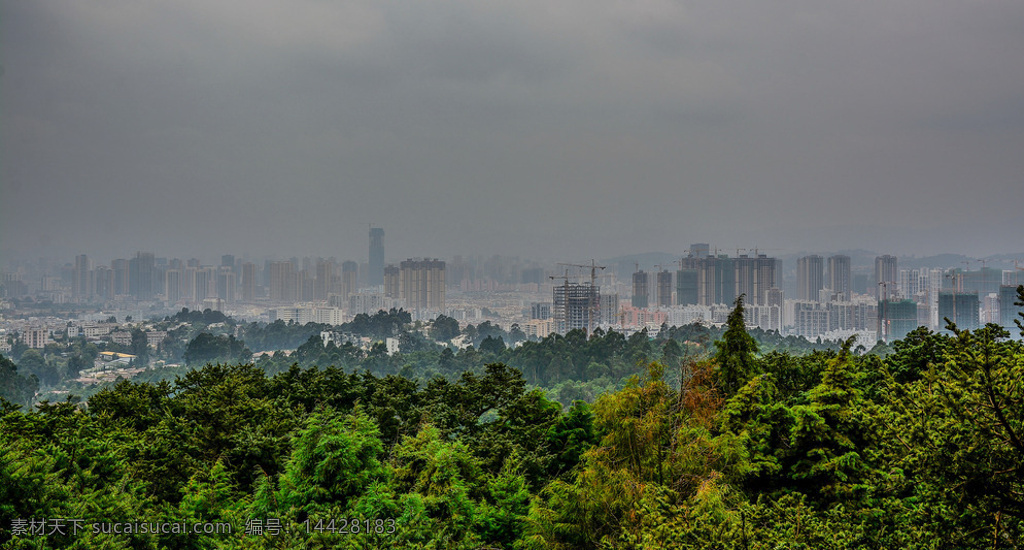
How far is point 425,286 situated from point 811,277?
40430mm

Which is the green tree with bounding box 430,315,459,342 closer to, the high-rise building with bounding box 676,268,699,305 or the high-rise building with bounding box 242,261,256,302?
the high-rise building with bounding box 676,268,699,305

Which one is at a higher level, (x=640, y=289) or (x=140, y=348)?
(x=640, y=289)

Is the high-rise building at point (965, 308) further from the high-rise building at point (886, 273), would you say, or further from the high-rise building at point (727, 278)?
the high-rise building at point (727, 278)

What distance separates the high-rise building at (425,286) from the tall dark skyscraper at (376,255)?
55.1 feet

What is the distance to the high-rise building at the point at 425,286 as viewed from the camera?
73.1 meters

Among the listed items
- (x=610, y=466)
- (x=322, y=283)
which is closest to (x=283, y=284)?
(x=322, y=283)

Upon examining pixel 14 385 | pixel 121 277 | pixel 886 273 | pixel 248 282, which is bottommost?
pixel 14 385

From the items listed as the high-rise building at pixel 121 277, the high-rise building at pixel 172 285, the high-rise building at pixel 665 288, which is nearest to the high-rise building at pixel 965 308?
the high-rise building at pixel 665 288

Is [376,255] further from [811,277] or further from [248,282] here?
[811,277]

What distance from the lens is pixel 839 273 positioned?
2525 inches

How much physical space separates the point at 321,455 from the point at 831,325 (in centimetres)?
5825

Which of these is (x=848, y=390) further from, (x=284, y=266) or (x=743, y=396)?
(x=284, y=266)

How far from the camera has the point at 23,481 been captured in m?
3.94

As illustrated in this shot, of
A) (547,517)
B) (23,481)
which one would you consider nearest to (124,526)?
Result: (23,481)
